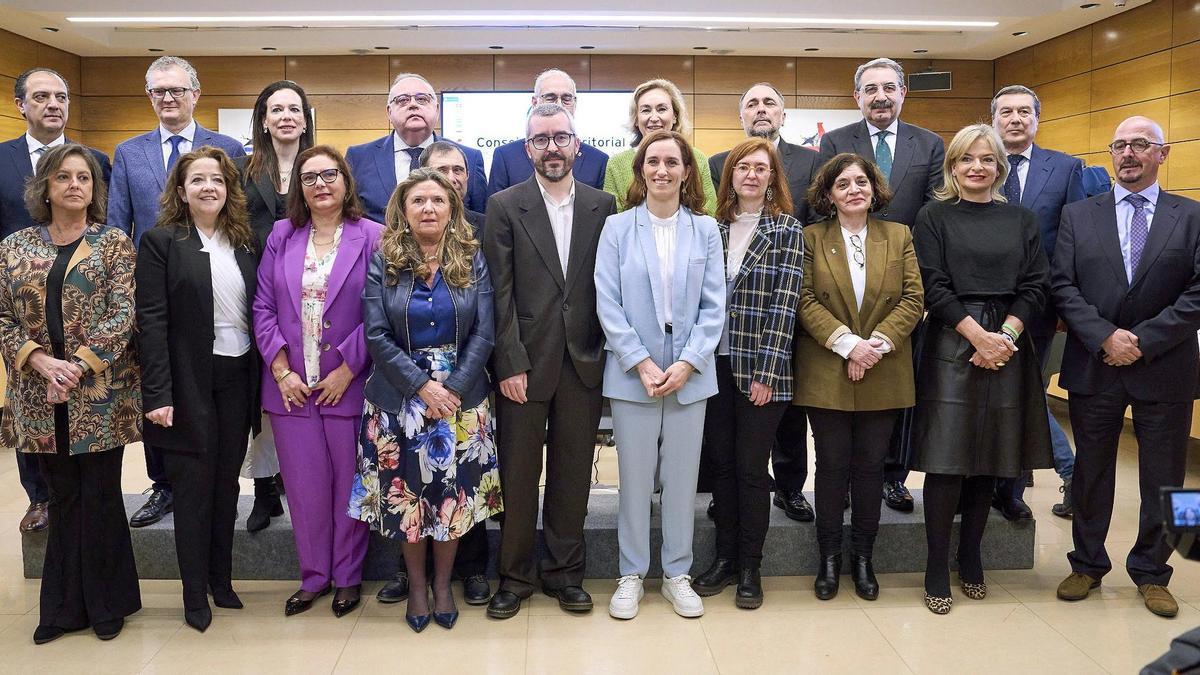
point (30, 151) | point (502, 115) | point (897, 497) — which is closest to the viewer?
point (897, 497)

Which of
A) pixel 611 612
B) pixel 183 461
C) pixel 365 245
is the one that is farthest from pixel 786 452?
pixel 183 461

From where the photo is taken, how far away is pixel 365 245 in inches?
133

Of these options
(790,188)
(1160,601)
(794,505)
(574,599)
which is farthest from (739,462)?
(1160,601)

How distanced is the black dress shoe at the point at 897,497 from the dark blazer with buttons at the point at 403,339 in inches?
76.6

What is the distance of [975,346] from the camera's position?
339 centimetres

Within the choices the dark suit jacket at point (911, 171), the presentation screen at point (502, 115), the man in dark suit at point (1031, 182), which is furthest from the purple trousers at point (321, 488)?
the presentation screen at point (502, 115)

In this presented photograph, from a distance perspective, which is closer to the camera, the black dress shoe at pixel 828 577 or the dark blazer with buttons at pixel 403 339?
the dark blazer with buttons at pixel 403 339

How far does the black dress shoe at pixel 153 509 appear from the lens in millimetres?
3781

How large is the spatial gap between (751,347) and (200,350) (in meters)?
2.00

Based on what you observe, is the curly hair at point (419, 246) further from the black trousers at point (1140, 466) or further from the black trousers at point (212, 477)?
the black trousers at point (1140, 466)

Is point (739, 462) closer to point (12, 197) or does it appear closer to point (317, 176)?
point (317, 176)

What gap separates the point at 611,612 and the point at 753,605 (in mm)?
555

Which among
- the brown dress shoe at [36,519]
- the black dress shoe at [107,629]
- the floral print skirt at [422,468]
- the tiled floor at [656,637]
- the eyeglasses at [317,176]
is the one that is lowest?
the tiled floor at [656,637]

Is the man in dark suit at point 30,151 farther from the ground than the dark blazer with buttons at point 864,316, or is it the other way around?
the man in dark suit at point 30,151
